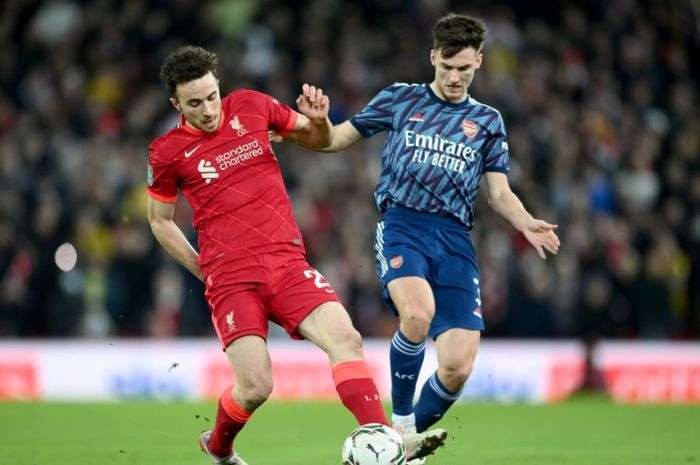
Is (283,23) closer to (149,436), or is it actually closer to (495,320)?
(495,320)

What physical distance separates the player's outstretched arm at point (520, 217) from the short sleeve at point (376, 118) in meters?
0.73

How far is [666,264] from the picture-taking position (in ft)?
55.1

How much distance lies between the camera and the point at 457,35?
8766 millimetres

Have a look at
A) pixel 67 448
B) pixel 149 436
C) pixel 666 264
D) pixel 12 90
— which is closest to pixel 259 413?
pixel 149 436

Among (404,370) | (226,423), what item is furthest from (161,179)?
(404,370)

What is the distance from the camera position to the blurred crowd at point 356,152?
55.0ft

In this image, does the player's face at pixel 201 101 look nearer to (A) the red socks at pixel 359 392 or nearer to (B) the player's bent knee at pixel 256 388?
(B) the player's bent knee at pixel 256 388

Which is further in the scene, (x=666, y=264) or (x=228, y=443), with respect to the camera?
(x=666, y=264)

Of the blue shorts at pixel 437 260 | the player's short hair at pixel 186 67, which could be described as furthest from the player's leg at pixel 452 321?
the player's short hair at pixel 186 67

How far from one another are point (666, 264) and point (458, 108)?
840 centimetres

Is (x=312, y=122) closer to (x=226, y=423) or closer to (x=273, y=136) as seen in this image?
(x=273, y=136)

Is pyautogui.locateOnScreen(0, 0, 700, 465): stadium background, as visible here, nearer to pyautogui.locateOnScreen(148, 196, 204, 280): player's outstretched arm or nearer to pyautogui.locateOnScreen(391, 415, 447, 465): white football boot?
pyautogui.locateOnScreen(391, 415, 447, 465): white football boot

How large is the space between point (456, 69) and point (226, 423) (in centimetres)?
259

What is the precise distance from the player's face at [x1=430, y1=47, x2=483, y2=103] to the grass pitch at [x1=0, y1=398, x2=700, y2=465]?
7.82 ft
